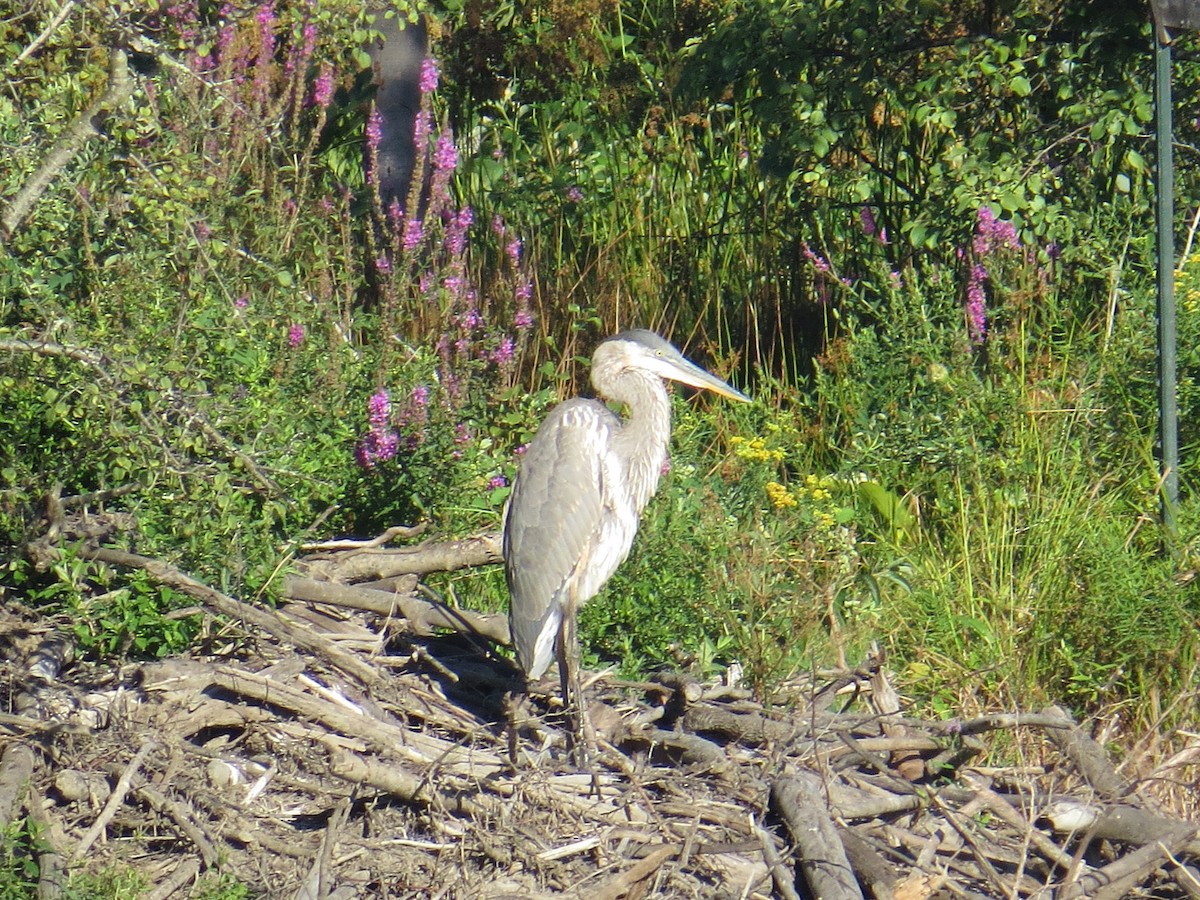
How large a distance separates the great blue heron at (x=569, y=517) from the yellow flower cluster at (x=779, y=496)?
42 centimetres

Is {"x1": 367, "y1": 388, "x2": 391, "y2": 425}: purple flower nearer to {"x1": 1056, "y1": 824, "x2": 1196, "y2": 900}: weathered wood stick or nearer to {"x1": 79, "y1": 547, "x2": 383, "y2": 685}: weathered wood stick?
{"x1": 79, "y1": 547, "x2": 383, "y2": 685}: weathered wood stick

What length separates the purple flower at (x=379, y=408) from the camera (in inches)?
199

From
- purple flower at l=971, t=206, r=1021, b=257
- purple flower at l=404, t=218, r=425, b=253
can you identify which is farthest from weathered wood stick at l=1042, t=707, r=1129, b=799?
purple flower at l=404, t=218, r=425, b=253

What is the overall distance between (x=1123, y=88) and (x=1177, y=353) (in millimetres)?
1002

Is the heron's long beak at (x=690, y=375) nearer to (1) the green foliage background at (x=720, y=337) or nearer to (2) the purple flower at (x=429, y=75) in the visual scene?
(1) the green foliage background at (x=720, y=337)

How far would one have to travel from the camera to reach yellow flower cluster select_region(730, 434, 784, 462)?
5.12 meters

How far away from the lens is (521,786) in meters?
3.80

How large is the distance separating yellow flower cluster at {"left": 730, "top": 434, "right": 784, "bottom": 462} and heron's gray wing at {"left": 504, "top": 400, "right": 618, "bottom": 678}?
582 millimetres

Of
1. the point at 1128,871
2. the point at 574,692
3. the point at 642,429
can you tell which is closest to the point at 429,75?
the point at 642,429

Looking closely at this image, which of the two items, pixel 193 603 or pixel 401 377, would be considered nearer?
pixel 193 603

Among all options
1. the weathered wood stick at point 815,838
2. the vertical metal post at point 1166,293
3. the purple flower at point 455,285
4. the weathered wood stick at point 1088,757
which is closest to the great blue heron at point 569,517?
the weathered wood stick at point 815,838

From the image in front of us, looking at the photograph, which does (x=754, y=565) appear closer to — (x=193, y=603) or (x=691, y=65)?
(x=193, y=603)

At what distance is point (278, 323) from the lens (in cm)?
551

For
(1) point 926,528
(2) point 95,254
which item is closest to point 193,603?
(2) point 95,254
